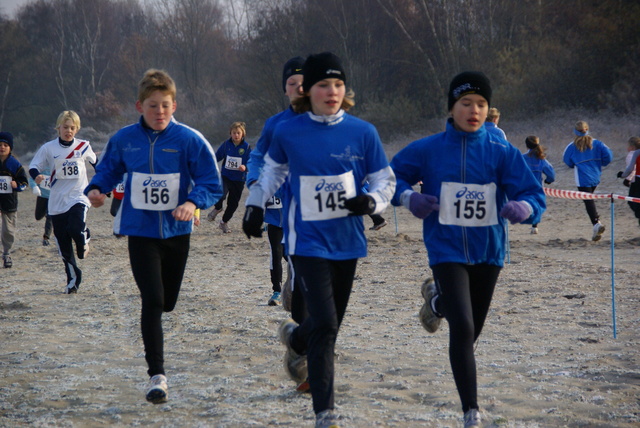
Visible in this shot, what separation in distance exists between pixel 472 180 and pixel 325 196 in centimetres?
80

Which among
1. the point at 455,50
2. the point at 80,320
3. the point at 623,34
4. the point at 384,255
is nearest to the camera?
the point at 80,320

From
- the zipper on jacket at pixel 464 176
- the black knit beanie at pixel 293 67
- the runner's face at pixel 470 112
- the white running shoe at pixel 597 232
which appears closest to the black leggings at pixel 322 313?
the zipper on jacket at pixel 464 176

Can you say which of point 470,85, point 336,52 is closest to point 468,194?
point 470,85

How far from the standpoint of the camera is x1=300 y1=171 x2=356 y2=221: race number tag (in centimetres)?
415

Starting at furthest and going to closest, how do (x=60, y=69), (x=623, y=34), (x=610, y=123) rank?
(x=60, y=69)
(x=623, y=34)
(x=610, y=123)

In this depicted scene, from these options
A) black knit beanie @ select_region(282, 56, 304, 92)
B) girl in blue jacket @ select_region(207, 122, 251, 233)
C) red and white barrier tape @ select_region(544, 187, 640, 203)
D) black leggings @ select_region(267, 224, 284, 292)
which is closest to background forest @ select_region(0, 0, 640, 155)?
girl in blue jacket @ select_region(207, 122, 251, 233)

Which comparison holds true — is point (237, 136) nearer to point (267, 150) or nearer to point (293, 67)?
point (293, 67)

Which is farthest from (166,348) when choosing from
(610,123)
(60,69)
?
(60,69)

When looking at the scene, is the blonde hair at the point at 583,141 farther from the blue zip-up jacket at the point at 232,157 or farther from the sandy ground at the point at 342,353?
the blue zip-up jacket at the point at 232,157

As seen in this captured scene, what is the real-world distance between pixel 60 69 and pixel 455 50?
3546 centimetres

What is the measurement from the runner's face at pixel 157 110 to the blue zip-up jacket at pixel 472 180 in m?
1.60

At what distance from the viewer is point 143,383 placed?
211 inches

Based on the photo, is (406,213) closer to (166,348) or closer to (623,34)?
(166,348)

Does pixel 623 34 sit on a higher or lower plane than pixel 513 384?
higher
